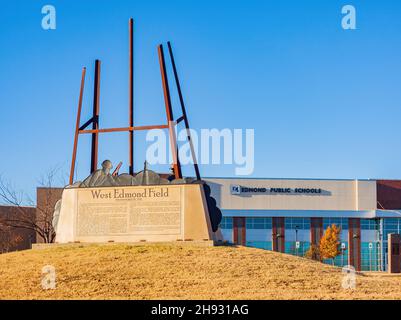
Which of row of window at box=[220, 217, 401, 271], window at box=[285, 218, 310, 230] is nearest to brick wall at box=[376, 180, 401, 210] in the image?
row of window at box=[220, 217, 401, 271]

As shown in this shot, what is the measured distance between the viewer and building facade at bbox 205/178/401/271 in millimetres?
68375

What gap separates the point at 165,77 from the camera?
26641 millimetres

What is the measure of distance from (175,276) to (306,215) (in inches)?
2042

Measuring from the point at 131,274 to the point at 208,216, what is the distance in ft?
20.0

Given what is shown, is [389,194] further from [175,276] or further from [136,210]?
[175,276]

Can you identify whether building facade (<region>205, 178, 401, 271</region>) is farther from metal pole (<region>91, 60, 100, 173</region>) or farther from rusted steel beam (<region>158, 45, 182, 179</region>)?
rusted steel beam (<region>158, 45, 182, 179</region>)

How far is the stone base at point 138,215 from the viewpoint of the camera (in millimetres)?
24328

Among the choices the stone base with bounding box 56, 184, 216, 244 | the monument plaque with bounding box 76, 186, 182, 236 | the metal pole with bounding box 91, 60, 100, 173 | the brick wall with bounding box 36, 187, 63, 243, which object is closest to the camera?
the stone base with bounding box 56, 184, 216, 244

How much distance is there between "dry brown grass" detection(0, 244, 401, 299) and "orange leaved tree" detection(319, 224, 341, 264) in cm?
4123

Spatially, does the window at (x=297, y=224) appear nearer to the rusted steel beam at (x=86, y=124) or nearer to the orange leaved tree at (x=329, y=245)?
the orange leaved tree at (x=329, y=245)
